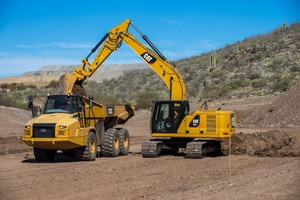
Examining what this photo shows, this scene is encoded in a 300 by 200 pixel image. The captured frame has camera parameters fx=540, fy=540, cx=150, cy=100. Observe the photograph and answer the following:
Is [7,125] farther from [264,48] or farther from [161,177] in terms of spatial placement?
[264,48]

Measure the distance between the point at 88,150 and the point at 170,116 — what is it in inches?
136

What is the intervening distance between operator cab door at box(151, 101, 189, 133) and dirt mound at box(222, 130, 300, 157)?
2.66 metres

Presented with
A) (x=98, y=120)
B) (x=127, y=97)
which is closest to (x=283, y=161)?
(x=98, y=120)

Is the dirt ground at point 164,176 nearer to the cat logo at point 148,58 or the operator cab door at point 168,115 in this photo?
the operator cab door at point 168,115

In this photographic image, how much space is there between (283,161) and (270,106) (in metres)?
20.4

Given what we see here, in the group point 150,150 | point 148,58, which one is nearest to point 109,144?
point 150,150

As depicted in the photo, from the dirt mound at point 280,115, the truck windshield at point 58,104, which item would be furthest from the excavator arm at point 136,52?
the dirt mound at point 280,115

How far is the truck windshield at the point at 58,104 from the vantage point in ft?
58.9

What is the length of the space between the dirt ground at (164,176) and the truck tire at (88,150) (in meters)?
0.29

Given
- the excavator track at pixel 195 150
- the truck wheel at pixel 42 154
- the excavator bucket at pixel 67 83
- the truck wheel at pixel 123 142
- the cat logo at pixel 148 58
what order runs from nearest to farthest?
the truck wheel at pixel 42 154, the excavator track at pixel 195 150, the excavator bucket at pixel 67 83, the truck wheel at pixel 123 142, the cat logo at pixel 148 58

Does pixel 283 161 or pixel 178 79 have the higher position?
pixel 178 79

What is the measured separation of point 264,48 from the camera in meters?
66.2

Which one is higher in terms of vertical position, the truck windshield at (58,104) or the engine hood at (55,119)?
the truck windshield at (58,104)

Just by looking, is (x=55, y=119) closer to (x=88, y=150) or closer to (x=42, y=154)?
(x=88, y=150)
